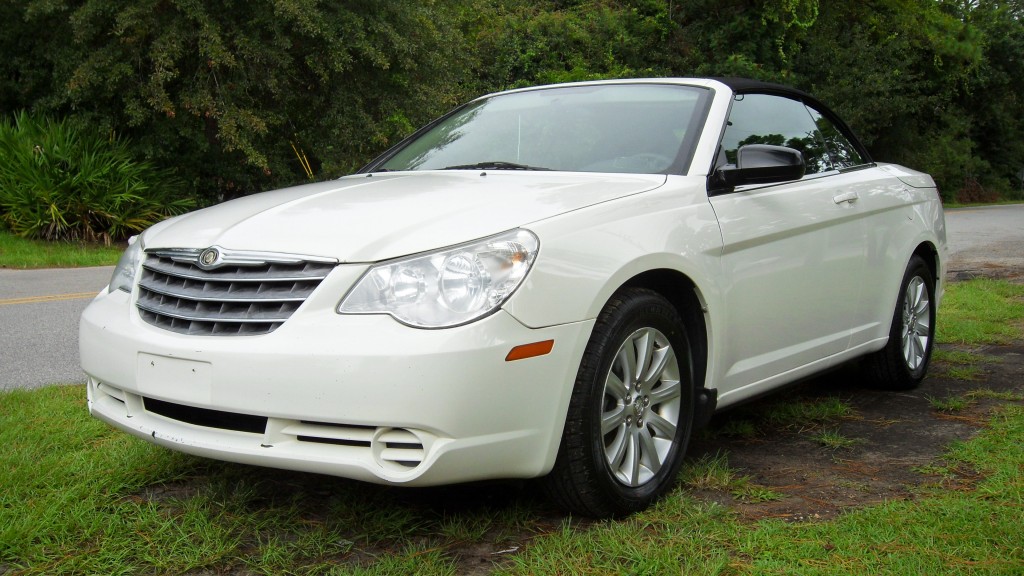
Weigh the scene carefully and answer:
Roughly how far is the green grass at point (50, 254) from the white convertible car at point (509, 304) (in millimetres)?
8971

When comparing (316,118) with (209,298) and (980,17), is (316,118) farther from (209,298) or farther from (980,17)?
(980,17)

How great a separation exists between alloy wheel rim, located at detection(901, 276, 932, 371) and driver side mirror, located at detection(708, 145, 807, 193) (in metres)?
1.70

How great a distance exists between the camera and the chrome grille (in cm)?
286

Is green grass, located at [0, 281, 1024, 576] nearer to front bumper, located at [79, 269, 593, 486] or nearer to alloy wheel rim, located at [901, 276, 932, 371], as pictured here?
front bumper, located at [79, 269, 593, 486]

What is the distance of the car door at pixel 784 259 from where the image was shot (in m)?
3.75

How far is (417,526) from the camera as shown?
3.19 m

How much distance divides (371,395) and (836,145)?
3.23 metres

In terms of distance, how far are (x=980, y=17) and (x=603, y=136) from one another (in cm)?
3795

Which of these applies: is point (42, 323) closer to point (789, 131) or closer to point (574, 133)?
point (574, 133)

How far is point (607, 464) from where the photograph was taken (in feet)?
10.3

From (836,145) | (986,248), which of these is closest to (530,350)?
(836,145)

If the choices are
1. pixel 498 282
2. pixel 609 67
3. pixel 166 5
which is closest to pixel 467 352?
pixel 498 282

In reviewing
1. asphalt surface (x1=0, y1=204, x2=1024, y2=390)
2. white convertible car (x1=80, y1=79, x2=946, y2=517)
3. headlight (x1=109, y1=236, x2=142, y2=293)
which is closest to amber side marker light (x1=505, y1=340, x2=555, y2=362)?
white convertible car (x1=80, y1=79, x2=946, y2=517)

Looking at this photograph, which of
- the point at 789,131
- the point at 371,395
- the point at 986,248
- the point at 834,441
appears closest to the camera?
the point at 371,395
